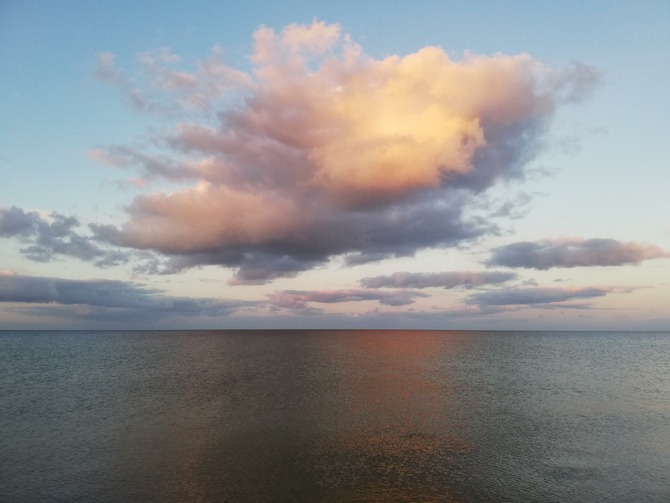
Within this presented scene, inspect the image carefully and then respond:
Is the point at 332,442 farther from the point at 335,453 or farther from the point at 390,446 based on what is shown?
the point at 390,446

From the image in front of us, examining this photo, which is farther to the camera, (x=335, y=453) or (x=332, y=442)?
(x=332, y=442)

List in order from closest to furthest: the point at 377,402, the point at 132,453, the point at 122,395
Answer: the point at 132,453 < the point at 377,402 < the point at 122,395

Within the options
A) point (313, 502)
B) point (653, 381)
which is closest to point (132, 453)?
point (313, 502)

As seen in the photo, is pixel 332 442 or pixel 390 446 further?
pixel 332 442

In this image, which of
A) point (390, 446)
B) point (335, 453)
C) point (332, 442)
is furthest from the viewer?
point (332, 442)

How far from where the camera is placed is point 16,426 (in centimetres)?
4184

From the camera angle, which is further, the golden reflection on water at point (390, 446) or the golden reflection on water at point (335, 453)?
the golden reflection on water at point (390, 446)

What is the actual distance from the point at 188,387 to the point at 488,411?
41724mm

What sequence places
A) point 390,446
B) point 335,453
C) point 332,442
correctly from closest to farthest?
point 335,453
point 390,446
point 332,442

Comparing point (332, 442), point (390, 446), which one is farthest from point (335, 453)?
point (390, 446)

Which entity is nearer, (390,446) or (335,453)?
(335,453)

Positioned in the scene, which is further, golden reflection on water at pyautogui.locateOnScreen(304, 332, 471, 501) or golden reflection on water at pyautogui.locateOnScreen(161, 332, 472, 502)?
golden reflection on water at pyautogui.locateOnScreen(304, 332, 471, 501)

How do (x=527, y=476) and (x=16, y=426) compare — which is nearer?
(x=527, y=476)

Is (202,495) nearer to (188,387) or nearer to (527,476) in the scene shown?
(527,476)
